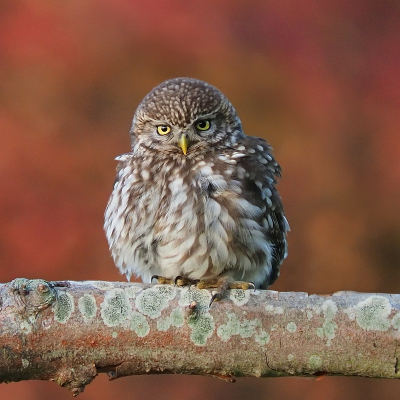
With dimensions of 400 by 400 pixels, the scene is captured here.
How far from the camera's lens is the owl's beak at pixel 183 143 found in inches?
145

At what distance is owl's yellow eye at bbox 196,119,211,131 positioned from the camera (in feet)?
12.5

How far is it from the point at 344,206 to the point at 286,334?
318 cm

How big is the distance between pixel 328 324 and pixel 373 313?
0.16 meters

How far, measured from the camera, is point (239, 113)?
5.88 metres

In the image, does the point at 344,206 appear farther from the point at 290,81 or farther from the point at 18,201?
the point at 18,201

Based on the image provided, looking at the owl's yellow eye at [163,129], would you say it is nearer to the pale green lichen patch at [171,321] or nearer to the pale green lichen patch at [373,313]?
the pale green lichen patch at [171,321]

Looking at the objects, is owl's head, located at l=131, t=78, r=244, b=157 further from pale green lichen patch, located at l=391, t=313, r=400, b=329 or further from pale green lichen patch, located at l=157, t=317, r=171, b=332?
pale green lichen patch, located at l=391, t=313, r=400, b=329

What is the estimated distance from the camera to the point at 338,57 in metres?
6.23

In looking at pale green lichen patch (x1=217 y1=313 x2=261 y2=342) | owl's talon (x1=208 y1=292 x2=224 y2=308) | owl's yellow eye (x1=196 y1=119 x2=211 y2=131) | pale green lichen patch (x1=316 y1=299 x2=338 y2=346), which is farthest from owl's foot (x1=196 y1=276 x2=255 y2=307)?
owl's yellow eye (x1=196 y1=119 x2=211 y2=131)

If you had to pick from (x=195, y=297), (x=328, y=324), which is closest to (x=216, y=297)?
(x=195, y=297)

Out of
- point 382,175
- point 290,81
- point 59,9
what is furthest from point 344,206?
point 59,9

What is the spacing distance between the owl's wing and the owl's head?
12 centimetres

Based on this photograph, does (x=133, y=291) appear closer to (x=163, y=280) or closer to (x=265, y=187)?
(x=163, y=280)

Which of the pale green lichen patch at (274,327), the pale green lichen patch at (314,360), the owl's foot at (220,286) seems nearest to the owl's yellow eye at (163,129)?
the owl's foot at (220,286)
